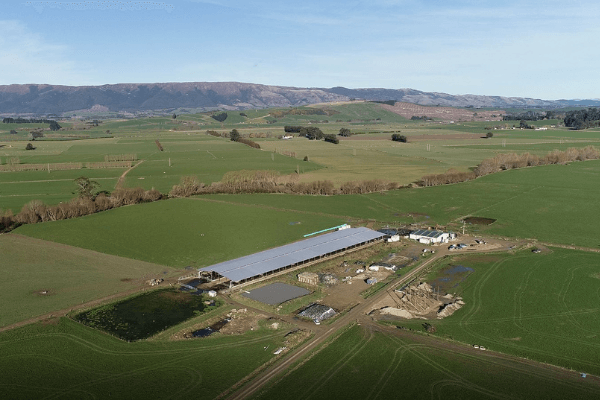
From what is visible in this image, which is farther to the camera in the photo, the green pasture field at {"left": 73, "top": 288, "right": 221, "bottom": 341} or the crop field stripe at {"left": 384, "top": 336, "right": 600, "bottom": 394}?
the green pasture field at {"left": 73, "top": 288, "right": 221, "bottom": 341}

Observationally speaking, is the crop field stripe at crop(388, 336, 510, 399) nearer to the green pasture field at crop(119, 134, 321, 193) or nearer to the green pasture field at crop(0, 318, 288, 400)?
the green pasture field at crop(0, 318, 288, 400)

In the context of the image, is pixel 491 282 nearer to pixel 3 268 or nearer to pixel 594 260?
pixel 594 260

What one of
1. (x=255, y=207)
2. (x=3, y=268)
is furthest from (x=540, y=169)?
(x=3, y=268)

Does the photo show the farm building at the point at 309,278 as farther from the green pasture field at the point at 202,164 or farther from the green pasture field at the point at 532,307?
the green pasture field at the point at 202,164

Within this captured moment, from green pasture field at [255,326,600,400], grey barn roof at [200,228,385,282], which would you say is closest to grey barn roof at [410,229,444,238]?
grey barn roof at [200,228,385,282]

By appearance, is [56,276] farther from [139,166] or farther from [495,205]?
[139,166]

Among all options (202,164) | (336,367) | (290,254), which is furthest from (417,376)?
(202,164)

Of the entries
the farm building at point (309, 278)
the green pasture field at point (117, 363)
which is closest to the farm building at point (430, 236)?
the farm building at point (309, 278)
